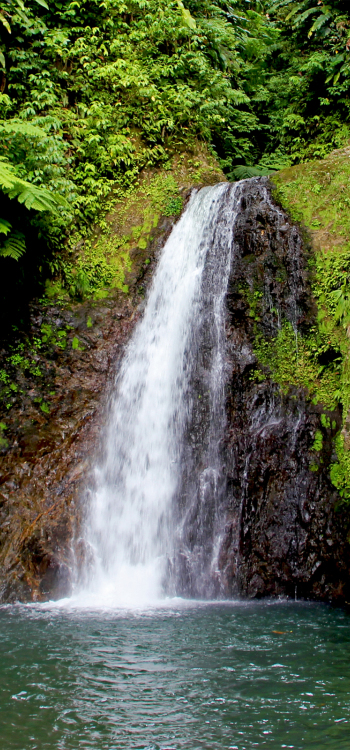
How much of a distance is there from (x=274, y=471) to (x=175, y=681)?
3.48 metres

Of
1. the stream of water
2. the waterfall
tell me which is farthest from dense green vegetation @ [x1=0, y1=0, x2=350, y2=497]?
the stream of water

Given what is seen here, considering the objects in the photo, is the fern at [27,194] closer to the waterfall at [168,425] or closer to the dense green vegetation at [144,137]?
the dense green vegetation at [144,137]

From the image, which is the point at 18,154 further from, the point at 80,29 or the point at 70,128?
the point at 80,29

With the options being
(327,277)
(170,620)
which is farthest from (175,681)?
(327,277)

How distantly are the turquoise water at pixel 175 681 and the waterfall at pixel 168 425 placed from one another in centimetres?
130

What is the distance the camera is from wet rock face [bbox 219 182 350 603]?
664cm

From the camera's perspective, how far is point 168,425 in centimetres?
788

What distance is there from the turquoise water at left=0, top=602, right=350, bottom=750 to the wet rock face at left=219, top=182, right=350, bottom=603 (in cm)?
92

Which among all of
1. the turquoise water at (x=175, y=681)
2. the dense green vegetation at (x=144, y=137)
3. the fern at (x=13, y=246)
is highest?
the dense green vegetation at (x=144, y=137)

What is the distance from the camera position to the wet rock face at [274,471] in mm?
6637

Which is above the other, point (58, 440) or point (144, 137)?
point (144, 137)

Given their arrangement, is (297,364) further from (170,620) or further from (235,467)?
(170,620)

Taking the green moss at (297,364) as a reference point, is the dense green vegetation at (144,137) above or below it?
above

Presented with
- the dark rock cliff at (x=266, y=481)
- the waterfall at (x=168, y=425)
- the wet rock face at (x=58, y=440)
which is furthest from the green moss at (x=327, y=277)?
the wet rock face at (x=58, y=440)
